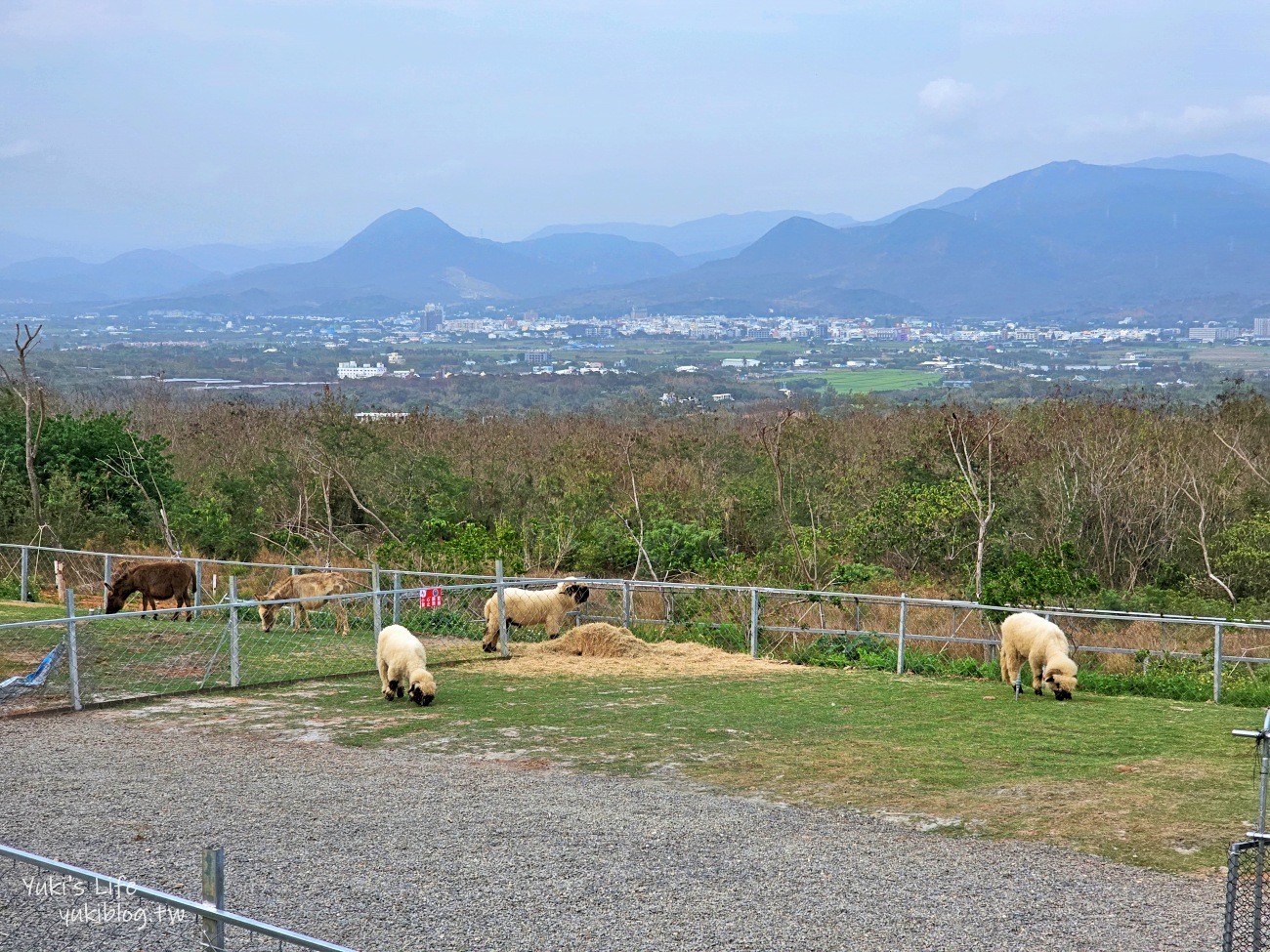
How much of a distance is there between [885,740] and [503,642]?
7051 millimetres

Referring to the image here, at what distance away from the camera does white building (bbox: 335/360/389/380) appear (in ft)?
449

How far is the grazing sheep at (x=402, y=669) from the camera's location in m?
15.0

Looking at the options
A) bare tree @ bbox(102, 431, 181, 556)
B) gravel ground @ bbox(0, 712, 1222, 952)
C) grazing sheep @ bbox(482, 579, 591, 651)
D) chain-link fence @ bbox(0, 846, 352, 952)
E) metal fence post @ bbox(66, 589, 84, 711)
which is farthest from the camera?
bare tree @ bbox(102, 431, 181, 556)

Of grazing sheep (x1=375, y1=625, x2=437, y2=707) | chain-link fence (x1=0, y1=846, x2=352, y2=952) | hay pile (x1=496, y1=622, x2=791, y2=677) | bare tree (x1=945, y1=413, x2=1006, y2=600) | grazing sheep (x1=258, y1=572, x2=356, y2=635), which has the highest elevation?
bare tree (x1=945, y1=413, x2=1006, y2=600)

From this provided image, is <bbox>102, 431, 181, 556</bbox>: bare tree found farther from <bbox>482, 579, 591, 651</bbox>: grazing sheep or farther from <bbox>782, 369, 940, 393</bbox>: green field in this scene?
<bbox>782, 369, 940, 393</bbox>: green field

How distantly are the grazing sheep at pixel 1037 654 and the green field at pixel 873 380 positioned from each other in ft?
285

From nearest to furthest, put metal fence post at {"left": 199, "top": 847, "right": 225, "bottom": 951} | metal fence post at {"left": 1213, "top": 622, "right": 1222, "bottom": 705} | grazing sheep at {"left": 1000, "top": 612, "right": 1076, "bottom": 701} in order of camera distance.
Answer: metal fence post at {"left": 199, "top": 847, "right": 225, "bottom": 951}, grazing sheep at {"left": 1000, "top": 612, "right": 1076, "bottom": 701}, metal fence post at {"left": 1213, "top": 622, "right": 1222, "bottom": 705}

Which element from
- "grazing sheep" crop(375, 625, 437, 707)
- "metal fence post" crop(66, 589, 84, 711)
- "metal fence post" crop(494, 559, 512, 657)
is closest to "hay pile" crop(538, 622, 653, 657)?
"metal fence post" crop(494, 559, 512, 657)

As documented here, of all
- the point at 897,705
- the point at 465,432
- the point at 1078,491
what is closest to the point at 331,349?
the point at 465,432

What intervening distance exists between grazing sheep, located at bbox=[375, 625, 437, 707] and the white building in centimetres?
11735

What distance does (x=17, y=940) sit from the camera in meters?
7.61

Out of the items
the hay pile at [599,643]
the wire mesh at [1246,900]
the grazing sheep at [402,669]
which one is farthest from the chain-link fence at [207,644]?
the wire mesh at [1246,900]

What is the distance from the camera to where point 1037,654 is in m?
15.8

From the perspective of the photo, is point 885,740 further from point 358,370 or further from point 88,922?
point 358,370
